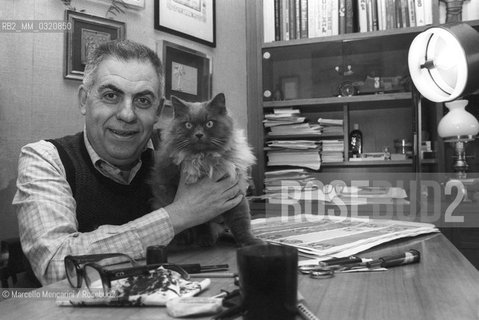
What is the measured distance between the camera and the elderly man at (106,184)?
3.24 feet

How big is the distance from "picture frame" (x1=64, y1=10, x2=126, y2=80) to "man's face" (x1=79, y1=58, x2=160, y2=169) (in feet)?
1.50

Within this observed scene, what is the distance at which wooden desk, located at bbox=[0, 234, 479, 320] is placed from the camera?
562mm

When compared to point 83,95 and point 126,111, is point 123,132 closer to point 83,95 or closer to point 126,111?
point 126,111

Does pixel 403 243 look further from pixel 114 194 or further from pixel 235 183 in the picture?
pixel 114 194

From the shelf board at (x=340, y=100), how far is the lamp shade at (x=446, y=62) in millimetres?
576

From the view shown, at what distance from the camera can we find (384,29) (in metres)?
2.44

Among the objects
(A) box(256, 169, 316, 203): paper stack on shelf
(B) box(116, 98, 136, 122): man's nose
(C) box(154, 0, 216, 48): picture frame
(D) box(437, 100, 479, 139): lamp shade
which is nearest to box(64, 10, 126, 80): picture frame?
(C) box(154, 0, 216, 48): picture frame

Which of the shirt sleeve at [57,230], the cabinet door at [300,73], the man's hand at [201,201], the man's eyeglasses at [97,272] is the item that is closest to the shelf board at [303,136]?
the cabinet door at [300,73]

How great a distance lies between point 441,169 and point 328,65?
993 mm

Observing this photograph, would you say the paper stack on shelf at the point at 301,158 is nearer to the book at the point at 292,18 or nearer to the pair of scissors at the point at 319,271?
the book at the point at 292,18

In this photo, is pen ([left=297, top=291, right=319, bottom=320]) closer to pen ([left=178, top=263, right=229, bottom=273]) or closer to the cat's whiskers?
pen ([left=178, top=263, right=229, bottom=273])

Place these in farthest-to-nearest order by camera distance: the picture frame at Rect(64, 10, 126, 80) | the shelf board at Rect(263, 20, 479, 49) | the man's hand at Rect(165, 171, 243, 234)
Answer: the shelf board at Rect(263, 20, 479, 49) < the picture frame at Rect(64, 10, 126, 80) < the man's hand at Rect(165, 171, 243, 234)

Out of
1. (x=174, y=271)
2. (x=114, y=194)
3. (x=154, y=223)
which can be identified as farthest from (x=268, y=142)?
(x=174, y=271)

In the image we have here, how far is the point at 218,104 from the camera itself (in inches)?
49.1
